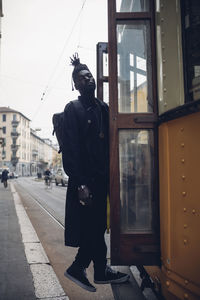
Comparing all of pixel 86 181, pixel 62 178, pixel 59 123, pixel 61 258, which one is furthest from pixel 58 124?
pixel 62 178

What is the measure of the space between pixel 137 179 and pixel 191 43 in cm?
99

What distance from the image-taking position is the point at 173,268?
78.0 inches

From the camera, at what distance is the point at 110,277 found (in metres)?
2.49

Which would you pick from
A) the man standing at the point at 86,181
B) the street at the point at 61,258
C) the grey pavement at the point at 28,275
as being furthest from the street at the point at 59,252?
the man standing at the point at 86,181

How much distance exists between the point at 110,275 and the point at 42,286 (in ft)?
3.42

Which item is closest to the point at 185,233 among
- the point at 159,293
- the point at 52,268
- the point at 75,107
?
the point at 159,293

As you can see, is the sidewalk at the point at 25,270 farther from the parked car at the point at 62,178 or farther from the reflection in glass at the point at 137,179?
the parked car at the point at 62,178

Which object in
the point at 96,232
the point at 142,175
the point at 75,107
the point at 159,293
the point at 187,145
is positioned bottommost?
the point at 159,293

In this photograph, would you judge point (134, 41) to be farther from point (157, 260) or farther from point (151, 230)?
point (157, 260)

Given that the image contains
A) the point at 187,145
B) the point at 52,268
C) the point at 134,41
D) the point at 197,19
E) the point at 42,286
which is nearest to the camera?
the point at 187,145

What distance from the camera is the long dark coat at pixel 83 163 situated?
92.2 inches

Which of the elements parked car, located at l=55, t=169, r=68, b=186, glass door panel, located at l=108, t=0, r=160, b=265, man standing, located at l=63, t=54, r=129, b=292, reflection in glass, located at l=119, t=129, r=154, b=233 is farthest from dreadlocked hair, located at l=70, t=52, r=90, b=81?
parked car, located at l=55, t=169, r=68, b=186

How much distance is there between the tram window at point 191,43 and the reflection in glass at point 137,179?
0.42 m

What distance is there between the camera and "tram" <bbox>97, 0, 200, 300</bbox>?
2008 mm
